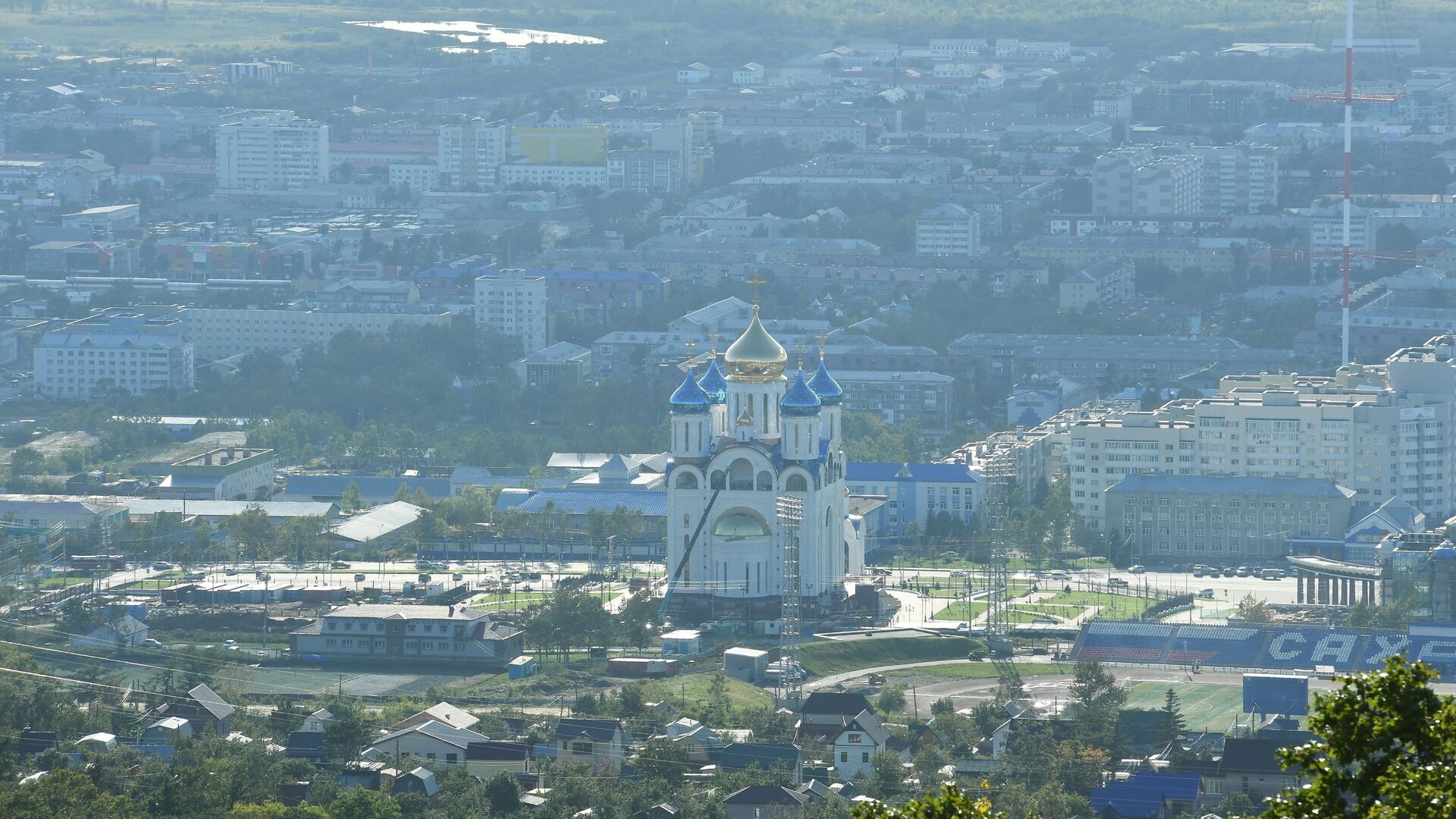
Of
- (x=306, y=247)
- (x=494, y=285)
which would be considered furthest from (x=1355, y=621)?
(x=306, y=247)

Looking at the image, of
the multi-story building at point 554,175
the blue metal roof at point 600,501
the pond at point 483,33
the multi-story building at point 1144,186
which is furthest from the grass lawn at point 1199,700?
the pond at point 483,33

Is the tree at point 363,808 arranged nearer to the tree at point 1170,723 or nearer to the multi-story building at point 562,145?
the tree at point 1170,723

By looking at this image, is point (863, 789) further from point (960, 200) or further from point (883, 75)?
point (883, 75)

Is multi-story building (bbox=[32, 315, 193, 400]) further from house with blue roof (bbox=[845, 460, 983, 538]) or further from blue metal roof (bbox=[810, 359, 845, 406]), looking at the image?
blue metal roof (bbox=[810, 359, 845, 406])

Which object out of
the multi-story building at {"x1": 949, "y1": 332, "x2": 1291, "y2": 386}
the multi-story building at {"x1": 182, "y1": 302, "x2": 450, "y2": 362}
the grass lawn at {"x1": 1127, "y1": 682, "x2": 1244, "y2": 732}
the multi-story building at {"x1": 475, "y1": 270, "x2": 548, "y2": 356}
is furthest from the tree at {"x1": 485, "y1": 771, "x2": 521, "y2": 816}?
the multi-story building at {"x1": 475, "y1": 270, "x2": 548, "y2": 356}

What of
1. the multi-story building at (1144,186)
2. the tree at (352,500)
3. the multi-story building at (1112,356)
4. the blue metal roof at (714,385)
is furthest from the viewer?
the multi-story building at (1144,186)

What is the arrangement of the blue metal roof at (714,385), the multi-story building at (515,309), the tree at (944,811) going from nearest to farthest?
the tree at (944,811)
the blue metal roof at (714,385)
the multi-story building at (515,309)
